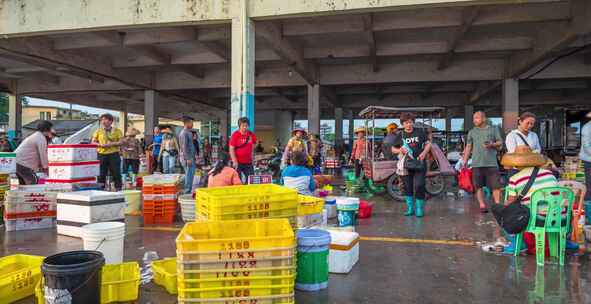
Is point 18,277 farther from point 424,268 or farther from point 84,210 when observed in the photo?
point 424,268

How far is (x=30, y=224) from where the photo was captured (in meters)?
5.28

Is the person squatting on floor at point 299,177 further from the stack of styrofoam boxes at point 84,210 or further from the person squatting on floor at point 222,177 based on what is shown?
the stack of styrofoam boxes at point 84,210

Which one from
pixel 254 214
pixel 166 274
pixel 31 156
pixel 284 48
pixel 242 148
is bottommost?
pixel 166 274

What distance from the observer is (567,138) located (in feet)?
45.7

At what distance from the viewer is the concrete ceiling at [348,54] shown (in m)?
9.50

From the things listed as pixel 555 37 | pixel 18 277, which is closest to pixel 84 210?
pixel 18 277

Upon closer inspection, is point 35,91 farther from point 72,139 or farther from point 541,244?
point 541,244

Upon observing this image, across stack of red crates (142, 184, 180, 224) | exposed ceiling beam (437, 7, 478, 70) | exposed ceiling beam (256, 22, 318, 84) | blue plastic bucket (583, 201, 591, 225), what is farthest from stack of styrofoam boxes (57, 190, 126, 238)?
exposed ceiling beam (437, 7, 478, 70)

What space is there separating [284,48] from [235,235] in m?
8.54

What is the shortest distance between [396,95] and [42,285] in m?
20.9

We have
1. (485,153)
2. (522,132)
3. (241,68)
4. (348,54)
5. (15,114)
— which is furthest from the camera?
(15,114)

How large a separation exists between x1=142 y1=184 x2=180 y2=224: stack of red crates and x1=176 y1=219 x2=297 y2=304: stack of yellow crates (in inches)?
146

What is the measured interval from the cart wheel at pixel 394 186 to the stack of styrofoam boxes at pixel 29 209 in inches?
244

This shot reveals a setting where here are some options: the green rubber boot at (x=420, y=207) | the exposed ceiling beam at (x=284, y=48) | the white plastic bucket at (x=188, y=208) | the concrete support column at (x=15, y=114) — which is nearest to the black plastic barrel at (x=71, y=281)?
the white plastic bucket at (x=188, y=208)
